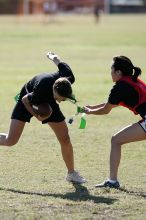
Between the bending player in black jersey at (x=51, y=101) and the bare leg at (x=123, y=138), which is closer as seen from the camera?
the bending player in black jersey at (x=51, y=101)

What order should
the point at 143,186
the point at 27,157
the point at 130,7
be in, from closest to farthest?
the point at 143,186
the point at 27,157
the point at 130,7

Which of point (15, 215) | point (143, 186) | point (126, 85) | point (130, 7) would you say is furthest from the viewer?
point (130, 7)

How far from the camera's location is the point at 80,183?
9180 millimetres

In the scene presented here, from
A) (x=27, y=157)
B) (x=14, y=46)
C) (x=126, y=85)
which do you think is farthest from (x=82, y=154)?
(x=14, y=46)

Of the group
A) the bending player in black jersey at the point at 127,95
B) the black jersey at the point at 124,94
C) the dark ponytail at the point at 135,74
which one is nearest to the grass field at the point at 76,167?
the bending player in black jersey at the point at 127,95

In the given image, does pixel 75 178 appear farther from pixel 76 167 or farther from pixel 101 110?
pixel 76 167

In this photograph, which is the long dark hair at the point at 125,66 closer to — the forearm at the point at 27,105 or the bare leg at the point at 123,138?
the bare leg at the point at 123,138

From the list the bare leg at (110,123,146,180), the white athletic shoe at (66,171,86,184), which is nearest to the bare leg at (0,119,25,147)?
the white athletic shoe at (66,171,86,184)

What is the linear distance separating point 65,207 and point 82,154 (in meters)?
3.54

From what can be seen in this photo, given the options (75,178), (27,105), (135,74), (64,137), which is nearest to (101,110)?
(135,74)

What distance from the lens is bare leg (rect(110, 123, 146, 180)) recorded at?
8.70 m

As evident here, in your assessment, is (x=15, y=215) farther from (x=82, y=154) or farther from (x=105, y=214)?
(x=82, y=154)

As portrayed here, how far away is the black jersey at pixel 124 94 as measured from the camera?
27.8ft

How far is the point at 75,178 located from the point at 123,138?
36.6 inches
